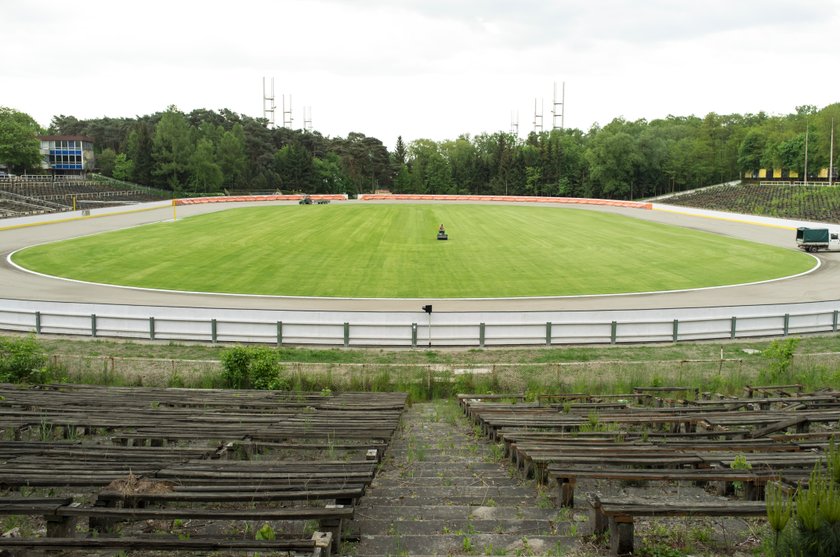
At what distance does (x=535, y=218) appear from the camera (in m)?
77.4

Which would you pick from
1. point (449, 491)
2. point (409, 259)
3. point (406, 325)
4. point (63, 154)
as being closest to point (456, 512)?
point (449, 491)

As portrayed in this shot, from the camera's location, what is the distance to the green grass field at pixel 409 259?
35250mm

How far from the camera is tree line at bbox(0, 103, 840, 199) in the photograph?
430 ft

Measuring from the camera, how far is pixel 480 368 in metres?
19.1

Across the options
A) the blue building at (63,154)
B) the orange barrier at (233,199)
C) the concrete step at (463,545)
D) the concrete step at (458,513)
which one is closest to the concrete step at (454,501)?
the concrete step at (458,513)

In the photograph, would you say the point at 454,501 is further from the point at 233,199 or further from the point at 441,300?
the point at 233,199

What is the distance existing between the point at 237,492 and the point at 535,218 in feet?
241

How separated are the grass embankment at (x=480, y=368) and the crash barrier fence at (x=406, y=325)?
2.44 feet

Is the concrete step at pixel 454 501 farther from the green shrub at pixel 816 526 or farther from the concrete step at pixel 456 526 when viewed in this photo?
the green shrub at pixel 816 526

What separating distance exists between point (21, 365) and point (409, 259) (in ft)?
95.9

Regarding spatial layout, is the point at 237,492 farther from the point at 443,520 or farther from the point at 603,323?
the point at 603,323

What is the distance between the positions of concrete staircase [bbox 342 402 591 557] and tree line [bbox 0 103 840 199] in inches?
5086

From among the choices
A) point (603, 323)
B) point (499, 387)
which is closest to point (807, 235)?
point (603, 323)

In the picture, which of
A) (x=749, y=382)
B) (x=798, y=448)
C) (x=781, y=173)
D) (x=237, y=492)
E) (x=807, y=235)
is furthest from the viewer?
(x=781, y=173)
